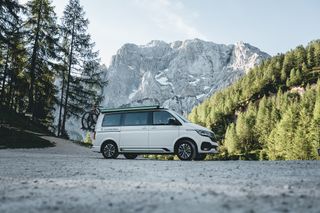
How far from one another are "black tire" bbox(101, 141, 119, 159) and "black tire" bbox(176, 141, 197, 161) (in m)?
3.19

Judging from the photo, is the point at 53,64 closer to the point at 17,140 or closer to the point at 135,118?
the point at 17,140

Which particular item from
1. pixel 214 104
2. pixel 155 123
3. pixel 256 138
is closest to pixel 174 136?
pixel 155 123

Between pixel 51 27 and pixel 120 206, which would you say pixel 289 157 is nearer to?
pixel 51 27

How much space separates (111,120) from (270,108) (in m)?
103

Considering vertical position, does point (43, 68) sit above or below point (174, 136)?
above

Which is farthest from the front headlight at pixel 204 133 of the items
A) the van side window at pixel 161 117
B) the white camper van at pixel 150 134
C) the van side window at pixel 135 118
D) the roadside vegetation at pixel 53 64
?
the roadside vegetation at pixel 53 64

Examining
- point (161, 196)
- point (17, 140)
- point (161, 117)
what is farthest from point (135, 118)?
point (161, 196)

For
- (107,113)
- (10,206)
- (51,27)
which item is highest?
(51,27)

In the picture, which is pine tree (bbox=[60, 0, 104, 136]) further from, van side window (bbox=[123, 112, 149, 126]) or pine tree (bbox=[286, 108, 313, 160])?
pine tree (bbox=[286, 108, 313, 160])

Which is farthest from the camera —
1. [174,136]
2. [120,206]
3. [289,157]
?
[289,157]

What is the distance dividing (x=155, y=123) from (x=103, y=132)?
276 cm

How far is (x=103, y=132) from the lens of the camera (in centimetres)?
1631

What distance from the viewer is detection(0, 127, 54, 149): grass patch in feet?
67.4

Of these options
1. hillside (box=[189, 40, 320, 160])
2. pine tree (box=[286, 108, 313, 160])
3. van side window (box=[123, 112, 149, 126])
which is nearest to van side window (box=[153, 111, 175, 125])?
van side window (box=[123, 112, 149, 126])
